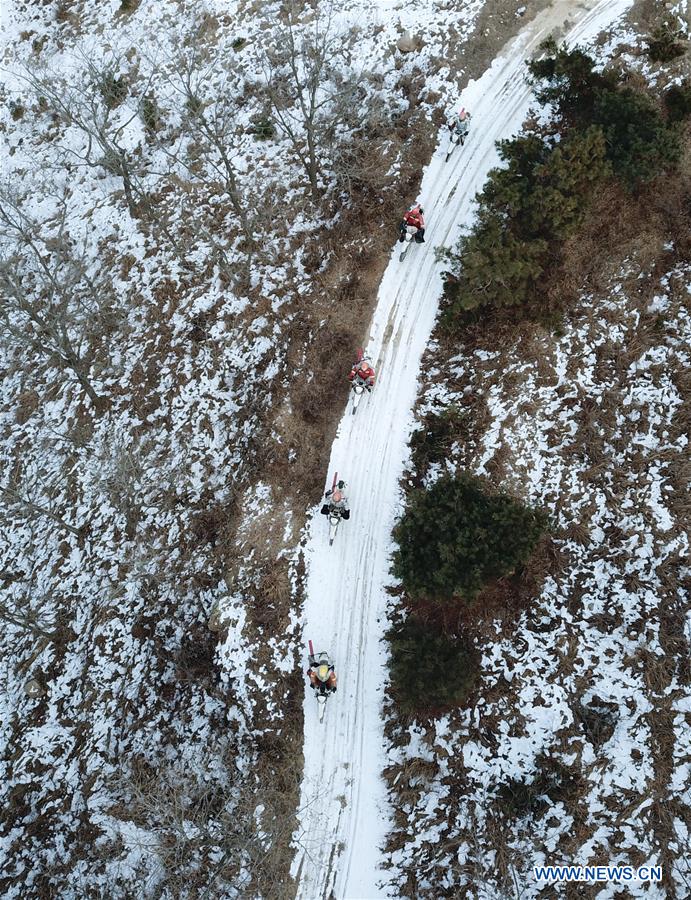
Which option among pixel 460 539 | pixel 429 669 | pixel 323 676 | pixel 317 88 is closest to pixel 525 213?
pixel 460 539

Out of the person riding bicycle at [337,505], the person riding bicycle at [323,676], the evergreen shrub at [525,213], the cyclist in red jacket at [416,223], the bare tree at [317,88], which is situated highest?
the bare tree at [317,88]

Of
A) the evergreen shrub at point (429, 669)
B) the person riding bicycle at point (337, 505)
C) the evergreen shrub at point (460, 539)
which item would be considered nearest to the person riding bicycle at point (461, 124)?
the evergreen shrub at point (460, 539)

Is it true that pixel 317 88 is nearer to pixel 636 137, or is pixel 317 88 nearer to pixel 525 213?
pixel 525 213

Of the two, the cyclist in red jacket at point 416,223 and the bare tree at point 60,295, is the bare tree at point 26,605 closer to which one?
the bare tree at point 60,295

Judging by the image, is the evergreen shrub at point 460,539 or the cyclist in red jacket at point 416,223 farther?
the cyclist in red jacket at point 416,223

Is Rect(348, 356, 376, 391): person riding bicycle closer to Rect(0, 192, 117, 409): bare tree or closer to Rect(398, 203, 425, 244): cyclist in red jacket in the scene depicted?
Rect(398, 203, 425, 244): cyclist in red jacket

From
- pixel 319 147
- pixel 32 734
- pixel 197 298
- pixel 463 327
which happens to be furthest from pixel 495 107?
pixel 32 734
